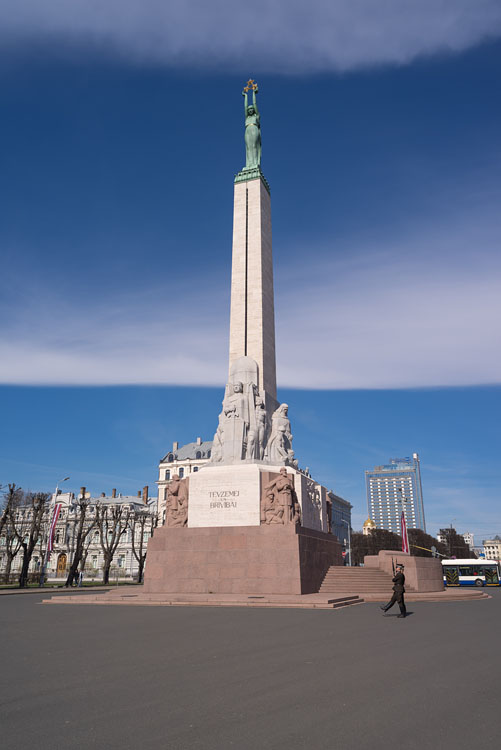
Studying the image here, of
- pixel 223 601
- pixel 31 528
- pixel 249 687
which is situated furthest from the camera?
pixel 31 528

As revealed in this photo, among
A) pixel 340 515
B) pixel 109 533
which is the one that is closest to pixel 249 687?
pixel 109 533

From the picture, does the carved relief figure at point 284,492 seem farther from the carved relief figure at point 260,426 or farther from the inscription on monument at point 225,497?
the carved relief figure at point 260,426

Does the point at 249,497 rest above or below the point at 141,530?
below

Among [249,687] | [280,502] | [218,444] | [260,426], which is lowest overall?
[249,687]

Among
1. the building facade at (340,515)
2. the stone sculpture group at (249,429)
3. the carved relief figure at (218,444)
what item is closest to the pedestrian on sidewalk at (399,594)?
the stone sculpture group at (249,429)

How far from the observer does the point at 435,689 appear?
6656mm

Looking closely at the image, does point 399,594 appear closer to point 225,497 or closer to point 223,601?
point 223,601

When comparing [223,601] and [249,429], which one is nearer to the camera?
[223,601]

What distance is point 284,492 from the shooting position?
2341cm

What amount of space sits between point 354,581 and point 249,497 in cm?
608

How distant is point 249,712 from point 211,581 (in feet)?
57.0

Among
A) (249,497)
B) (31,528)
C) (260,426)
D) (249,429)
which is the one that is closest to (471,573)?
(260,426)

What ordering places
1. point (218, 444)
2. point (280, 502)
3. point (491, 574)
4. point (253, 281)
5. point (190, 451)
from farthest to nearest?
point (190, 451), point (491, 574), point (253, 281), point (218, 444), point (280, 502)

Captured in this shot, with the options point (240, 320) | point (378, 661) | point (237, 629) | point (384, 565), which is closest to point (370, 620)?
point (237, 629)
